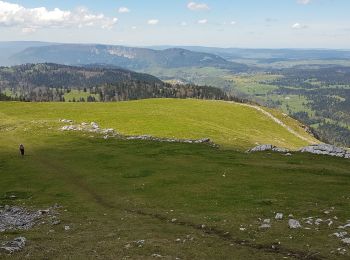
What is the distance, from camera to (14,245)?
32438 mm

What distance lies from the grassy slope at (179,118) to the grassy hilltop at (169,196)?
94.3 inches

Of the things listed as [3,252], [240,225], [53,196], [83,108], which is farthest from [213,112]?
[3,252]

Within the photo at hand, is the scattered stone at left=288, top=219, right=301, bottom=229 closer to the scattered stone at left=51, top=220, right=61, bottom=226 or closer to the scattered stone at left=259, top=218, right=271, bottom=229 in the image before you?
the scattered stone at left=259, top=218, right=271, bottom=229

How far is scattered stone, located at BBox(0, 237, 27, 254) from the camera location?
30.9 metres

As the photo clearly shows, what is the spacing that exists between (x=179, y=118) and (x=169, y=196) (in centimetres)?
7709

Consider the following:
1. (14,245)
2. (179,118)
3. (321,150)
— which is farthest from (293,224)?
(179,118)

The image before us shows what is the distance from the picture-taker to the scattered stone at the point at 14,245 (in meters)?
30.9

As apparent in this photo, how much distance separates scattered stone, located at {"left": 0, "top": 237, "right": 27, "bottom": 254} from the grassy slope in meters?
59.8

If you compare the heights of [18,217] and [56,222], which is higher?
[56,222]

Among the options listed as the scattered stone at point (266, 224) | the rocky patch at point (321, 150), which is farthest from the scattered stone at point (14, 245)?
the rocky patch at point (321, 150)

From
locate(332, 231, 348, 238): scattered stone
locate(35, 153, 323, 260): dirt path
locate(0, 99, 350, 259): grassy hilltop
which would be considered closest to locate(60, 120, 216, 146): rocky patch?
locate(0, 99, 350, 259): grassy hilltop

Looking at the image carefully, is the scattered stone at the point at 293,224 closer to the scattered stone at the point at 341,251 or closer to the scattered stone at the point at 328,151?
the scattered stone at the point at 341,251

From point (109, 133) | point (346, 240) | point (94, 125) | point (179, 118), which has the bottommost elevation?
point (109, 133)

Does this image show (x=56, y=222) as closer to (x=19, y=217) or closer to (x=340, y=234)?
(x=19, y=217)
